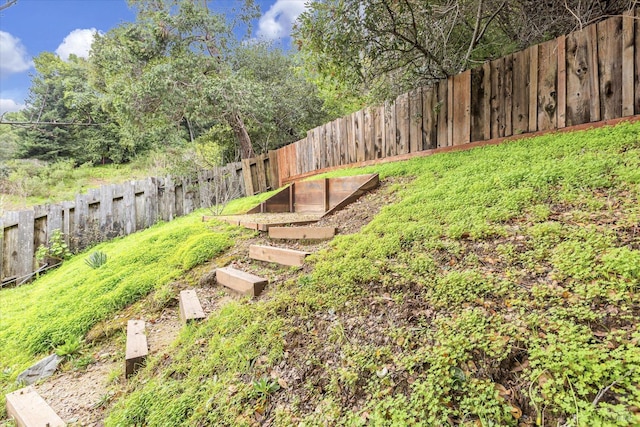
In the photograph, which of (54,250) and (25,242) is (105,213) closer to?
(54,250)

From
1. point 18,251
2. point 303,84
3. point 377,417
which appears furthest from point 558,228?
point 303,84

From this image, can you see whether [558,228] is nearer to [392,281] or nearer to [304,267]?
[392,281]

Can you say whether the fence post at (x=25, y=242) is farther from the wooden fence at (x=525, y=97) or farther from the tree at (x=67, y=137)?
the tree at (x=67, y=137)

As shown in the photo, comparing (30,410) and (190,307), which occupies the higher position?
(190,307)

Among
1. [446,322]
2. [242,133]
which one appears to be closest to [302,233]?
[446,322]

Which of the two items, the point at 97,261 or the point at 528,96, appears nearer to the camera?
the point at 528,96

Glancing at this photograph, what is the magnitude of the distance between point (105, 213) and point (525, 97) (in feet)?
23.3

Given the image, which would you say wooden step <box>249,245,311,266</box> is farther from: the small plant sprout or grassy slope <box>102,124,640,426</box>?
the small plant sprout

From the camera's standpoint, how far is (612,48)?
2.94 metres

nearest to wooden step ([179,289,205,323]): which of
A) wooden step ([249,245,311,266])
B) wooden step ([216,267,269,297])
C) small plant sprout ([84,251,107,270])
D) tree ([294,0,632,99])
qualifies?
wooden step ([216,267,269,297])

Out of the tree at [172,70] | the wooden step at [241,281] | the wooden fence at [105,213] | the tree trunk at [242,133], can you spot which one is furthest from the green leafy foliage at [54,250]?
the tree trunk at [242,133]

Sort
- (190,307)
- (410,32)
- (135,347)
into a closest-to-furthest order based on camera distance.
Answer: (135,347) < (190,307) < (410,32)

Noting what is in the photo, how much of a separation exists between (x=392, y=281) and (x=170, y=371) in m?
1.44

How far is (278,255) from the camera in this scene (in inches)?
113
